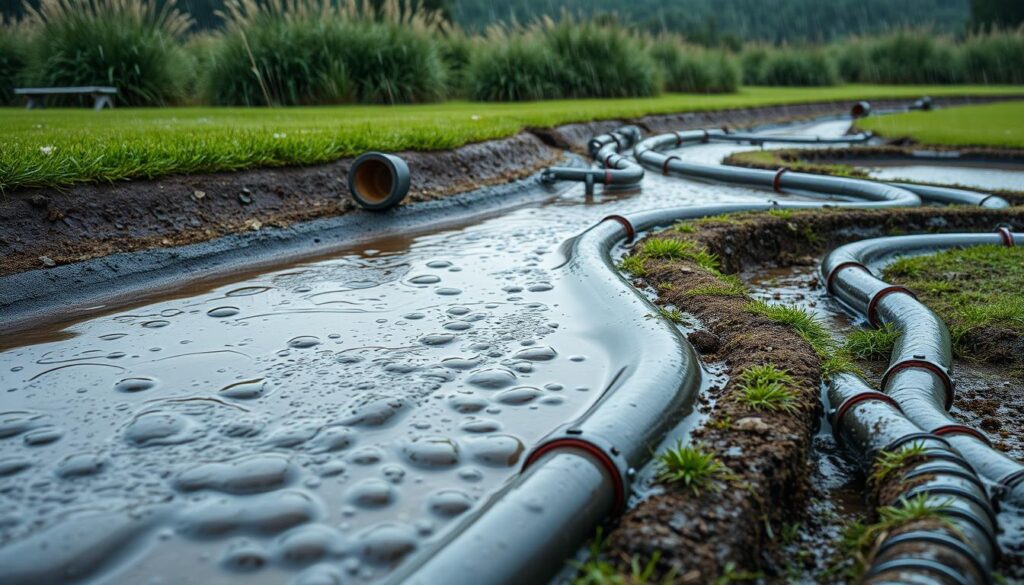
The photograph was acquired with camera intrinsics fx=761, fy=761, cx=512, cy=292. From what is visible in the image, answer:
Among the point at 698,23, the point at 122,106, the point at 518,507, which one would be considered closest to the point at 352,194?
the point at 518,507

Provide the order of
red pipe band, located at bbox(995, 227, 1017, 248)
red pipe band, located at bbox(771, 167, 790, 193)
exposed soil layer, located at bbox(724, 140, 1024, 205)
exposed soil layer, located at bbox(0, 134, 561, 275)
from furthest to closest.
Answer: exposed soil layer, located at bbox(724, 140, 1024, 205)
red pipe band, located at bbox(771, 167, 790, 193)
red pipe band, located at bbox(995, 227, 1017, 248)
exposed soil layer, located at bbox(0, 134, 561, 275)

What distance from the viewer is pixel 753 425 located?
7.77ft

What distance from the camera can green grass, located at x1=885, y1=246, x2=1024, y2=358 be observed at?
139 inches

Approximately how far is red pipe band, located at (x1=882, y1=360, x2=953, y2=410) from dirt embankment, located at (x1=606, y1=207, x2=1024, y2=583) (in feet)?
0.89

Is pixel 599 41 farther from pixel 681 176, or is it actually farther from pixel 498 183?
pixel 498 183

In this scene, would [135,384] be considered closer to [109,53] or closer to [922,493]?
[922,493]

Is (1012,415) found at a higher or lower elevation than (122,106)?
lower

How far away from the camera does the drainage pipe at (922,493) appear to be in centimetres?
163

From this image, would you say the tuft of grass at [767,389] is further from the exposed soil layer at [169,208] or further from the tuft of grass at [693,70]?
the tuft of grass at [693,70]

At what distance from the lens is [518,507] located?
1795mm

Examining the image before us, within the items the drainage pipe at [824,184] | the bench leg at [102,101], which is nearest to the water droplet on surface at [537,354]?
the drainage pipe at [824,184]

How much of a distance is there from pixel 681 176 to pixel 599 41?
337 inches

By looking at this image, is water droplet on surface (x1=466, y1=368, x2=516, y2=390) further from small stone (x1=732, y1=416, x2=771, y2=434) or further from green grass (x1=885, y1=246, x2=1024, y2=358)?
green grass (x1=885, y1=246, x2=1024, y2=358)

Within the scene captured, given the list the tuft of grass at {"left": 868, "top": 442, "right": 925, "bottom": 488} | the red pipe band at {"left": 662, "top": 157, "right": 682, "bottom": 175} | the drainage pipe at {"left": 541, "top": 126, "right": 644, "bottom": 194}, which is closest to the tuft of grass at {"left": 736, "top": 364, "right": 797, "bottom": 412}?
the tuft of grass at {"left": 868, "top": 442, "right": 925, "bottom": 488}
